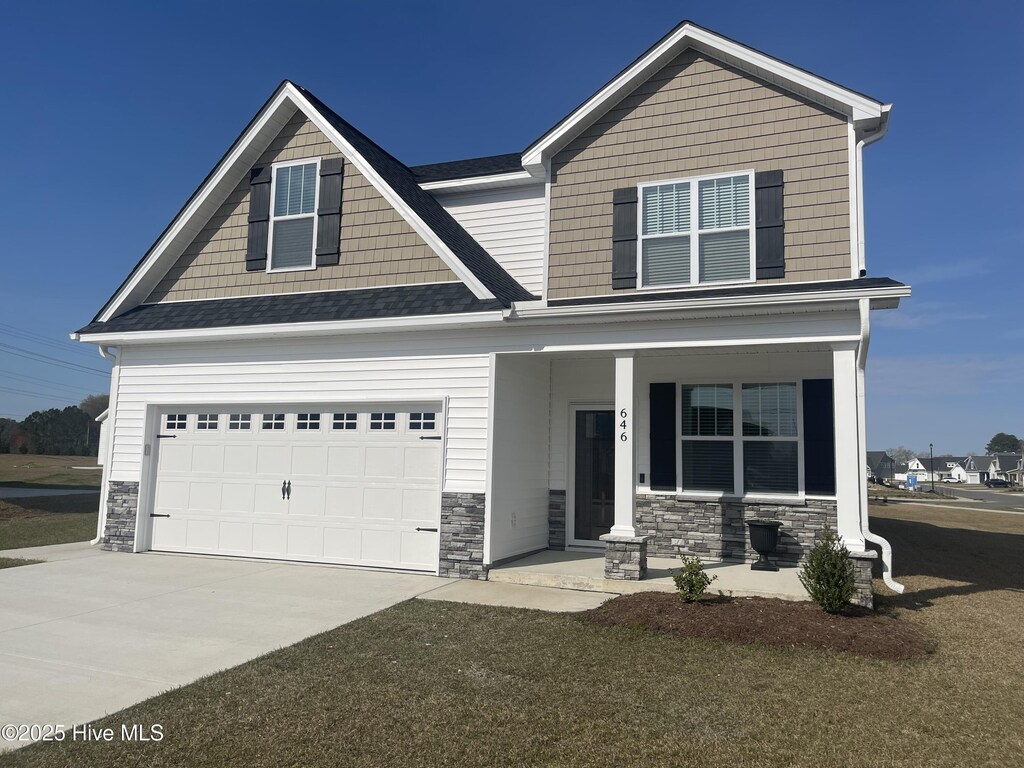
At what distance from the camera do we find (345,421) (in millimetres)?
11039

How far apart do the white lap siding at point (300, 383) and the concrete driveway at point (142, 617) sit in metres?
1.87

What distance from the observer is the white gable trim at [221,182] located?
11930 mm

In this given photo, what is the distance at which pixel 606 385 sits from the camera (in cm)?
1209

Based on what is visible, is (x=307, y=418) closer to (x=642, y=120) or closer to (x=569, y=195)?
(x=569, y=195)

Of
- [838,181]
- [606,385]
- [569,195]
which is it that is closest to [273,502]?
[606,385]

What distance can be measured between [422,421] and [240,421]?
132 inches

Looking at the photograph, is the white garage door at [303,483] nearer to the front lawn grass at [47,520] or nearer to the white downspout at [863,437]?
the front lawn grass at [47,520]

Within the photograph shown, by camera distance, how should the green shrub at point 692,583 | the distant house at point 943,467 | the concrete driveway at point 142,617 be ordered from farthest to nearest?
1. the distant house at point 943,467
2. the green shrub at point 692,583
3. the concrete driveway at point 142,617

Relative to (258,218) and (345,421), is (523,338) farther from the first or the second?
(258,218)

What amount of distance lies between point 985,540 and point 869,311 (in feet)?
37.9

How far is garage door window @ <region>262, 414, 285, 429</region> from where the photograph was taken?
1145cm

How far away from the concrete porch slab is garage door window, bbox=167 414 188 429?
20.0 feet

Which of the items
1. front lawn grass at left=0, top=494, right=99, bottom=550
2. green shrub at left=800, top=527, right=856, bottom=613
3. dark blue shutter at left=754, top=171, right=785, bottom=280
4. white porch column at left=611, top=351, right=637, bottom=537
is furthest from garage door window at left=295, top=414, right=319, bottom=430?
green shrub at left=800, top=527, right=856, bottom=613

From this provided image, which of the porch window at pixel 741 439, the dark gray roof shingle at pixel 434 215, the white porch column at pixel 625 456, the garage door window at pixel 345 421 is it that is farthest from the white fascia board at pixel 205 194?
the porch window at pixel 741 439
